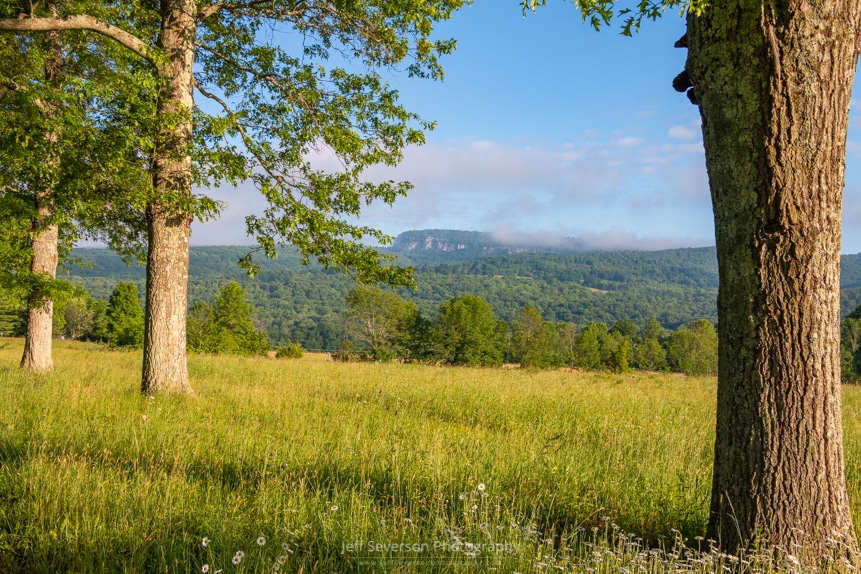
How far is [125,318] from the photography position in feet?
157

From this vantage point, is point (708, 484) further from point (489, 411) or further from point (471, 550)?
point (489, 411)

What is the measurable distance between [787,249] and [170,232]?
789 centimetres

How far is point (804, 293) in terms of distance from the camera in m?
2.93

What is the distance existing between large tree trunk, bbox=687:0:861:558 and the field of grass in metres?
0.64

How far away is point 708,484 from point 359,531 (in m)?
3.19

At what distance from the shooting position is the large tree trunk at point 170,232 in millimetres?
7688

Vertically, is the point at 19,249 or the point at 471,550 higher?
the point at 19,249

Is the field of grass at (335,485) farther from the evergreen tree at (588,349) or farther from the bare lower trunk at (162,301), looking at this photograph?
the evergreen tree at (588,349)

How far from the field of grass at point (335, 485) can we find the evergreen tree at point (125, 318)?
43.6 meters

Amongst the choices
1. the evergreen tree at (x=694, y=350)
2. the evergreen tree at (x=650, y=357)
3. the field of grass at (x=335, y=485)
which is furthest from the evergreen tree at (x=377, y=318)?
the evergreen tree at (x=650, y=357)

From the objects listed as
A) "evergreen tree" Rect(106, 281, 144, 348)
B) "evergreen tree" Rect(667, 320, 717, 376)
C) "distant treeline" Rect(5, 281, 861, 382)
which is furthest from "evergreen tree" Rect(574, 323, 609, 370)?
"evergreen tree" Rect(106, 281, 144, 348)

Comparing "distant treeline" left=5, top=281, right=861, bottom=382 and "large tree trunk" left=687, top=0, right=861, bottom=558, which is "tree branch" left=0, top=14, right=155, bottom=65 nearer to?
"large tree trunk" left=687, top=0, right=861, bottom=558

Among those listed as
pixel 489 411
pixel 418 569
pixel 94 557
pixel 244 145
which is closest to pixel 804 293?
pixel 418 569

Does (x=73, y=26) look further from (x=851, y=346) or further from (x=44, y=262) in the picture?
(x=851, y=346)
